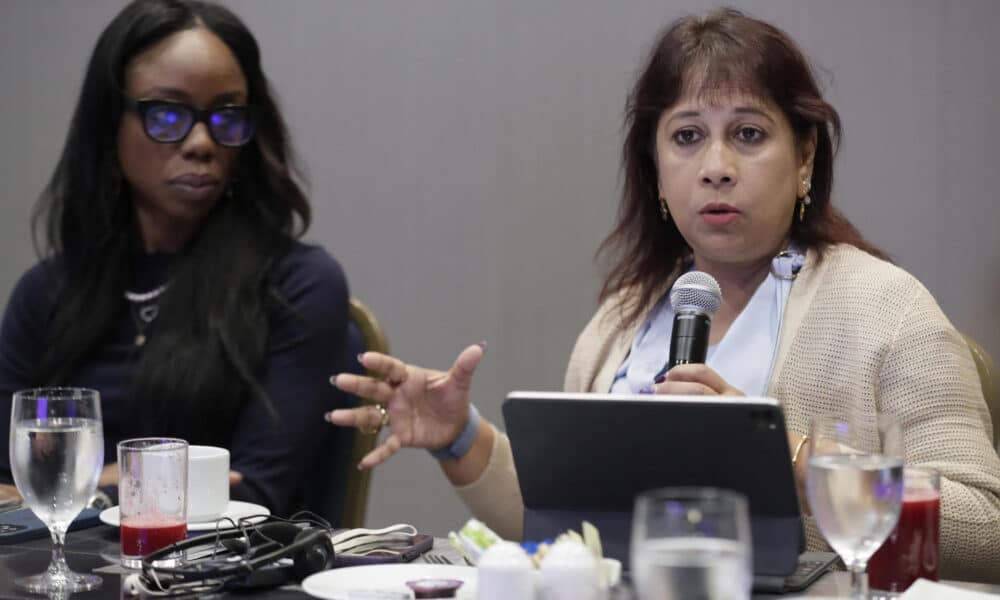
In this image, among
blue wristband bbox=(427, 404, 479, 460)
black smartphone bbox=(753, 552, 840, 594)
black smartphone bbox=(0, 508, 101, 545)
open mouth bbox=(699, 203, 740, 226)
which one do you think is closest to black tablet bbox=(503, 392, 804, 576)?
black smartphone bbox=(753, 552, 840, 594)

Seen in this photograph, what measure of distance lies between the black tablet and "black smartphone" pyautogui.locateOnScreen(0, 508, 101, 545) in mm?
631

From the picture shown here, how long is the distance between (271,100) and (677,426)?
5.33ft

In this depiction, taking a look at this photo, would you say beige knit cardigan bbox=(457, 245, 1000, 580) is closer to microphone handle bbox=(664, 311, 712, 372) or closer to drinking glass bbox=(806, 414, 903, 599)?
microphone handle bbox=(664, 311, 712, 372)

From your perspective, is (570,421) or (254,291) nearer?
(570,421)

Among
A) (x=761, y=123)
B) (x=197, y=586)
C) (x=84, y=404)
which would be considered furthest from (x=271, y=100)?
(x=197, y=586)

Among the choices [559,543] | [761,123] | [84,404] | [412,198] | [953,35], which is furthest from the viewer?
[412,198]

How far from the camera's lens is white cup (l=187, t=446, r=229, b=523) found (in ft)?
4.81

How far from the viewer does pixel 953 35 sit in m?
2.70

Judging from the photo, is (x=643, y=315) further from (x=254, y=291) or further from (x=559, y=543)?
(x=559, y=543)

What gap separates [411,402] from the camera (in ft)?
5.62

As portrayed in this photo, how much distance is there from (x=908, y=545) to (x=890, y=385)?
0.62m

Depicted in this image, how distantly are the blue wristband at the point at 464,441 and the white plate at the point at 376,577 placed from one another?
0.60 m

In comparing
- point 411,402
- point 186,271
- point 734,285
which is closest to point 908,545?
point 411,402

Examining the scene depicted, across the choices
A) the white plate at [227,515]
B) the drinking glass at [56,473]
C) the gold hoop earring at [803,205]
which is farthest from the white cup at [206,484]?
the gold hoop earring at [803,205]
